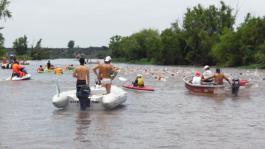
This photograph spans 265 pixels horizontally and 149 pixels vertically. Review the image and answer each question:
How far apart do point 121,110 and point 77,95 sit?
2159 mm

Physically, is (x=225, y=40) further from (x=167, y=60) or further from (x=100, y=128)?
(x=100, y=128)

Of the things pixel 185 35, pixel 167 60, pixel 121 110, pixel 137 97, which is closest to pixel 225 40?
pixel 185 35

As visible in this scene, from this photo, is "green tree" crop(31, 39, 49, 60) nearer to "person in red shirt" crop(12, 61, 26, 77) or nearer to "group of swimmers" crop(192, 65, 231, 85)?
"person in red shirt" crop(12, 61, 26, 77)

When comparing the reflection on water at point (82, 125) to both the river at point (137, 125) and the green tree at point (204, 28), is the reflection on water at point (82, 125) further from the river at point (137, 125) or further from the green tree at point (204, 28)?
the green tree at point (204, 28)

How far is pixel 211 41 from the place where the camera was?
10869 cm

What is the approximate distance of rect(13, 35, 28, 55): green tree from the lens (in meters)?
178

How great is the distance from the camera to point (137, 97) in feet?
89.2

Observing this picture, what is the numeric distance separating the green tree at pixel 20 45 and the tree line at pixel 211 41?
50.5m

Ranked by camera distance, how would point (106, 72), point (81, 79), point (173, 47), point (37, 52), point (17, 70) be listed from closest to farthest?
point (81, 79)
point (106, 72)
point (17, 70)
point (173, 47)
point (37, 52)

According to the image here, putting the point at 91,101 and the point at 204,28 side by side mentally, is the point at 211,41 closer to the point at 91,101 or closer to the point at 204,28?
the point at 204,28

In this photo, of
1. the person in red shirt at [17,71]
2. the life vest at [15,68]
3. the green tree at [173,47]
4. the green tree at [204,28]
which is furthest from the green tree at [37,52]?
the life vest at [15,68]

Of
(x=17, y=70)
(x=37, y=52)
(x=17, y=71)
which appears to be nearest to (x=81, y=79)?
(x=17, y=70)

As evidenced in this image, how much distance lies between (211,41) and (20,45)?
282ft

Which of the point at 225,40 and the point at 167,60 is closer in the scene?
the point at 225,40
